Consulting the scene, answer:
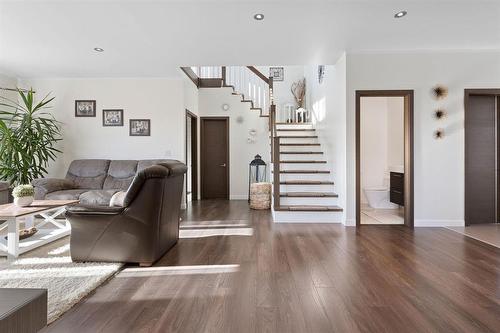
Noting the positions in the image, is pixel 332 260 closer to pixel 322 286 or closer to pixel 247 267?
pixel 322 286

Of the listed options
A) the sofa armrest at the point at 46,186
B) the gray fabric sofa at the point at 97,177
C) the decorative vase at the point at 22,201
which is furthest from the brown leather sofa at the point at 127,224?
the sofa armrest at the point at 46,186

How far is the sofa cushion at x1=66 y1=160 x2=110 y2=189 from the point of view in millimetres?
5074

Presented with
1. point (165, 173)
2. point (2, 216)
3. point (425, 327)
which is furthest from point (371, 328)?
point (2, 216)

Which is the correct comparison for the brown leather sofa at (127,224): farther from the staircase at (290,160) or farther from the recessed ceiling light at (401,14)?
the recessed ceiling light at (401,14)

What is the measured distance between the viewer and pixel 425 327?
1657 millimetres

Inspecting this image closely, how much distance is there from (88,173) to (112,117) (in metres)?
1.24

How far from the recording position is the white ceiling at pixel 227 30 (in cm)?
308

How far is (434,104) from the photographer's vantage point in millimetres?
4242

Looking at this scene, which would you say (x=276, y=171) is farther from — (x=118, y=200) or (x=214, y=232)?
(x=118, y=200)

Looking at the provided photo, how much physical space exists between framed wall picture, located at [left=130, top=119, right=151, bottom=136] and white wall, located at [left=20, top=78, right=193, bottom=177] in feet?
0.27

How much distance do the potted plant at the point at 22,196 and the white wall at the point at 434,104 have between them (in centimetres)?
413

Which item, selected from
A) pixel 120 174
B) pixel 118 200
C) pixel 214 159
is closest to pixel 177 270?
pixel 118 200

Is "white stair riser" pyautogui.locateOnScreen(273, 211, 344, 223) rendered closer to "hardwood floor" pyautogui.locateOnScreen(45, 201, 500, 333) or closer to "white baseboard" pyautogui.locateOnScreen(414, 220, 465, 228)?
"hardwood floor" pyautogui.locateOnScreen(45, 201, 500, 333)

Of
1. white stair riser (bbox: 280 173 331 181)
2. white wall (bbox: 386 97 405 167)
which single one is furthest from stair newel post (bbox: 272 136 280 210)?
white wall (bbox: 386 97 405 167)
